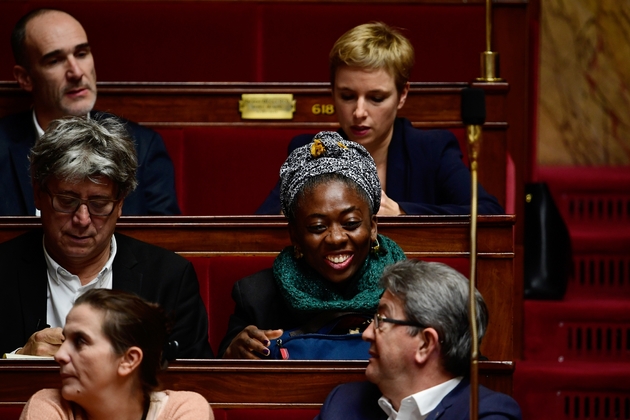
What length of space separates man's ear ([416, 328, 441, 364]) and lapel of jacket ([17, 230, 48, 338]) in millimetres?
550

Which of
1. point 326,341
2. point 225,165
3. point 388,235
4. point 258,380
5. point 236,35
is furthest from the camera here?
point 236,35

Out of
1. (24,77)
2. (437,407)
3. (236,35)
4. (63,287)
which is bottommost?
(437,407)

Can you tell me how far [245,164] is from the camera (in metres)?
2.17

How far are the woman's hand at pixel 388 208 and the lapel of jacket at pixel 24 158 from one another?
2.01ft

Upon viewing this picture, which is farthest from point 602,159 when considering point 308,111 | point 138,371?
point 138,371

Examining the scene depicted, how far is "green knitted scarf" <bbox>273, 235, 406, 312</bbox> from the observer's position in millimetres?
1428

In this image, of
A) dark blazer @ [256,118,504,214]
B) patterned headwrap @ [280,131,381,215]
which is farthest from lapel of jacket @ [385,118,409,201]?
patterned headwrap @ [280,131,381,215]

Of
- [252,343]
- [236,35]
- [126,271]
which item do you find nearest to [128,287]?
[126,271]

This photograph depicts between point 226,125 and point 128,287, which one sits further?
point 226,125

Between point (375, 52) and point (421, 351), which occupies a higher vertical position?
point (375, 52)

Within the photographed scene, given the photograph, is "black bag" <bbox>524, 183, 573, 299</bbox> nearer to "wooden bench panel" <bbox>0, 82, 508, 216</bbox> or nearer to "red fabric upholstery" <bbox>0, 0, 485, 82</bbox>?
"wooden bench panel" <bbox>0, 82, 508, 216</bbox>

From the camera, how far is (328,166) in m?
1.46

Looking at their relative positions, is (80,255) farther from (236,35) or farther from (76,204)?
(236,35)

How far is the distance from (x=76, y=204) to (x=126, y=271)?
0.40 feet
